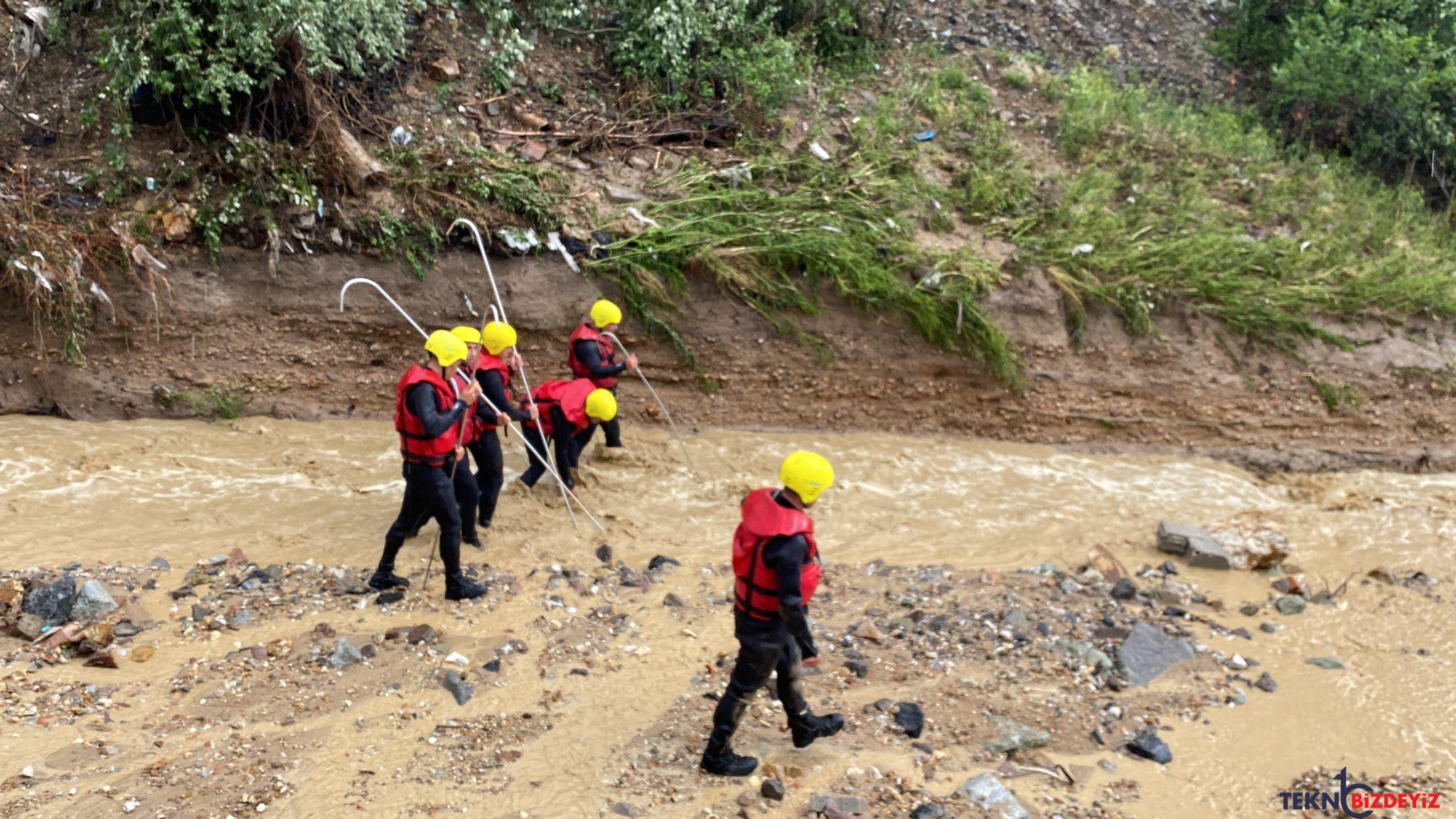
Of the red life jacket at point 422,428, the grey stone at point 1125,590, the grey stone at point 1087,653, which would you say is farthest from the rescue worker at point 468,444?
the grey stone at point 1125,590

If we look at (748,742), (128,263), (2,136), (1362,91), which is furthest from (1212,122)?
(2,136)

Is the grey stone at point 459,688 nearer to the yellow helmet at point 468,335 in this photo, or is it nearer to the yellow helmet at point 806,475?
the yellow helmet at point 806,475

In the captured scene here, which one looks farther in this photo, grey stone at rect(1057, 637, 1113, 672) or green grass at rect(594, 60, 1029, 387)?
green grass at rect(594, 60, 1029, 387)

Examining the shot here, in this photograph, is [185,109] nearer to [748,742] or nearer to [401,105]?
[401,105]

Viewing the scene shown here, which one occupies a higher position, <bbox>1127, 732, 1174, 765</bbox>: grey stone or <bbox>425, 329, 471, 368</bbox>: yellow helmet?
<bbox>425, 329, 471, 368</bbox>: yellow helmet

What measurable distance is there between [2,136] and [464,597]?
565 cm

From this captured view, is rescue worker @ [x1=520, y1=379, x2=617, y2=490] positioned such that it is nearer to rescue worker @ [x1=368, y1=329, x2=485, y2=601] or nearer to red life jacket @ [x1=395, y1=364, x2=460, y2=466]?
rescue worker @ [x1=368, y1=329, x2=485, y2=601]

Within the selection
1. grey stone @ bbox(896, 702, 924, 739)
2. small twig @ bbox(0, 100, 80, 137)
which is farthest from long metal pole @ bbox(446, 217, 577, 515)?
small twig @ bbox(0, 100, 80, 137)

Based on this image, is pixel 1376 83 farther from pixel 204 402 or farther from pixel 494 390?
pixel 204 402

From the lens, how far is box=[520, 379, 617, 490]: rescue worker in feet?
21.6

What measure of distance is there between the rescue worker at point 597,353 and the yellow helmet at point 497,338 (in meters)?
0.80

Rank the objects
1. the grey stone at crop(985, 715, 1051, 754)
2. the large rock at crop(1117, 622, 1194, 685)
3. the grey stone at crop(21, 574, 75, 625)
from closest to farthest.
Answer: the grey stone at crop(985, 715, 1051, 754) → the grey stone at crop(21, 574, 75, 625) → the large rock at crop(1117, 622, 1194, 685)

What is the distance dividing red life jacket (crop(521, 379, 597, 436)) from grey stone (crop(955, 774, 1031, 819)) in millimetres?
3502

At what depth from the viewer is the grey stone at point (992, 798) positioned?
12.7 feet
